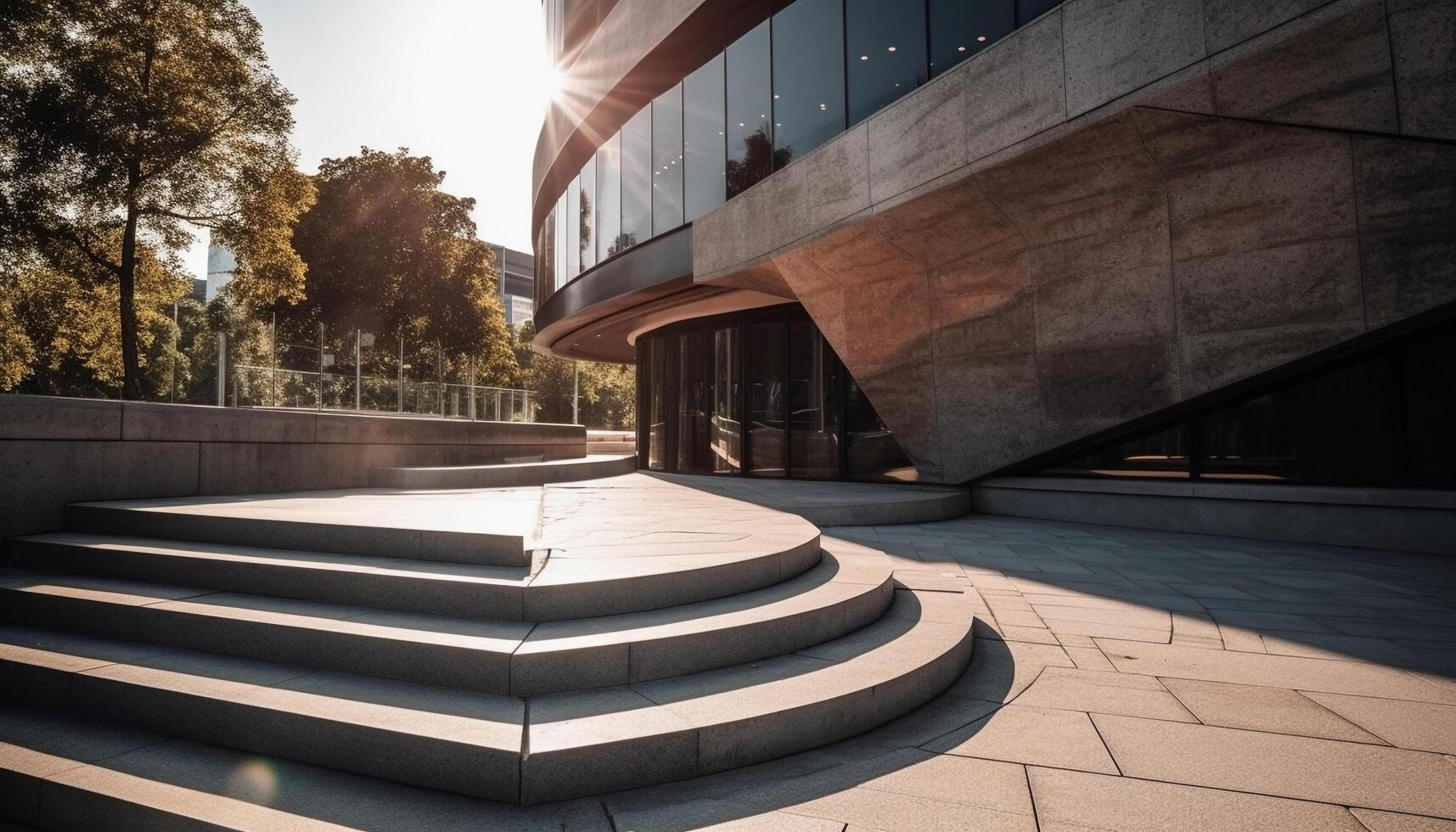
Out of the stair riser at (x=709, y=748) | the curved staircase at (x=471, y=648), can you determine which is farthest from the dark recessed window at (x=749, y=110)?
the stair riser at (x=709, y=748)

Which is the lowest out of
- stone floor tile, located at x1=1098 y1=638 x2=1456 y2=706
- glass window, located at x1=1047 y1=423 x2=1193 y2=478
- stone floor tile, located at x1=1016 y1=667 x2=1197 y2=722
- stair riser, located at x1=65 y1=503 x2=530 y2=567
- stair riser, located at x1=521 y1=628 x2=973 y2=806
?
stone floor tile, located at x1=1016 y1=667 x2=1197 y2=722

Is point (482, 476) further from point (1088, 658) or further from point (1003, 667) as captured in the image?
point (1088, 658)

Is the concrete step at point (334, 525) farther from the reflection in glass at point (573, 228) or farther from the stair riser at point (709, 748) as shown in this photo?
the reflection in glass at point (573, 228)

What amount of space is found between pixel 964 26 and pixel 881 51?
1.57 m

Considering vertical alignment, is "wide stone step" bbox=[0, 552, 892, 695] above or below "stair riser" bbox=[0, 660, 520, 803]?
above

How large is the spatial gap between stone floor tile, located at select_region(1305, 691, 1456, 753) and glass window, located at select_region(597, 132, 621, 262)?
16390 millimetres

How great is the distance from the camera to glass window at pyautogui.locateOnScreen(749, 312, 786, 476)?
16.6 metres

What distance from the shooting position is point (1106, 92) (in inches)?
324

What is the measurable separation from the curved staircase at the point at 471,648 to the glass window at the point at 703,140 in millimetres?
11052

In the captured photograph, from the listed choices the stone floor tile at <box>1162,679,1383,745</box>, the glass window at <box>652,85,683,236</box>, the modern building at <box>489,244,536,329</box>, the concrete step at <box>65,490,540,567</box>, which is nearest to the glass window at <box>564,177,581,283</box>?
the glass window at <box>652,85,683,236</box>

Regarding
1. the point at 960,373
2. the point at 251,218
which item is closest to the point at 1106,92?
the point at 960,373

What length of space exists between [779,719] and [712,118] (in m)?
14.4

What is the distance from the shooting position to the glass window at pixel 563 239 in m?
21.0

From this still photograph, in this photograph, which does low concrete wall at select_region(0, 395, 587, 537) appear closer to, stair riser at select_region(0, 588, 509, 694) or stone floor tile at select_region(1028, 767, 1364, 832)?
stair riser at select_region(0, 588, 509, 694)
